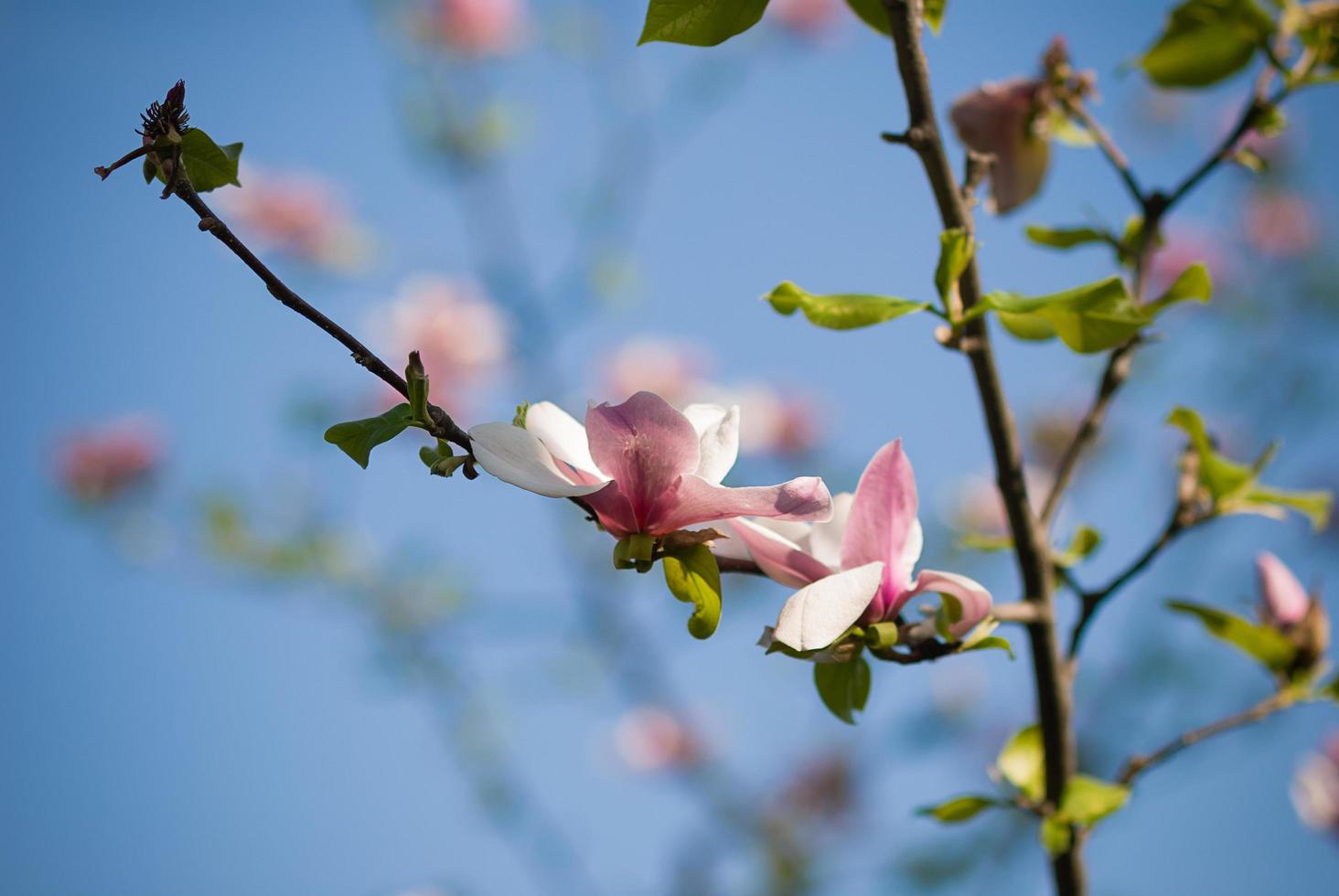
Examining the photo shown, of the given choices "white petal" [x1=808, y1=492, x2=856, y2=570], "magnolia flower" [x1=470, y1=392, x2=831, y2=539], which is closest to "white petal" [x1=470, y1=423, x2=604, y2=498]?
"magnolia flower" [x1=470, y1=392, x2=831, y2=539]

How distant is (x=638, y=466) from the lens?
31 cm

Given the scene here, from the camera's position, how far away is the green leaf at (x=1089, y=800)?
435mm

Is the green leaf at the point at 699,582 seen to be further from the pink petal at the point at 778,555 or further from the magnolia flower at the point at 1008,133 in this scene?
the magnolia flower at the point at 1008,133

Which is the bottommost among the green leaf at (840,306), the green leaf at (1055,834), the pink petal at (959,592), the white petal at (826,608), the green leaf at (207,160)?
the green leaf at (1055,834)

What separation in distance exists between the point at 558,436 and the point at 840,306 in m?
0.14

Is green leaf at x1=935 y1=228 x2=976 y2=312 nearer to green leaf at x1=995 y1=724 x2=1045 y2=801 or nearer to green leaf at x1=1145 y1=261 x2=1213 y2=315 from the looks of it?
green leaf at x1=1145 y1=261 x2=1213 y2=315

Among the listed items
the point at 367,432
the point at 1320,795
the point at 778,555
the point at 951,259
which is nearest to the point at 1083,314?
the point at 951,259

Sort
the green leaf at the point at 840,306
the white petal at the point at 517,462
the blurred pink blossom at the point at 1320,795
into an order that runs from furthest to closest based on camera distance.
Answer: the blurred pink blossom at the point at 1320,795, the green leaf at the point at 840,306, the white petal at the point at 517,462

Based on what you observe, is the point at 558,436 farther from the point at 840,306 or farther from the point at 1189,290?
the point at 1189,290

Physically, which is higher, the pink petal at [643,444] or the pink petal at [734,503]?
the pink petal at [643,444]

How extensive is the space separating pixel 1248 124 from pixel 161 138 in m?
0.55

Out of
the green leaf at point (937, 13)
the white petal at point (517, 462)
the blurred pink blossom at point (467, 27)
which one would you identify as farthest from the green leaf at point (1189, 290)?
the blurred pink blossom at point (467, 27)

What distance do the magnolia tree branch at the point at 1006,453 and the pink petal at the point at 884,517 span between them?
10 centimetres

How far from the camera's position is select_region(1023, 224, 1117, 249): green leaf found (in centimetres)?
55
